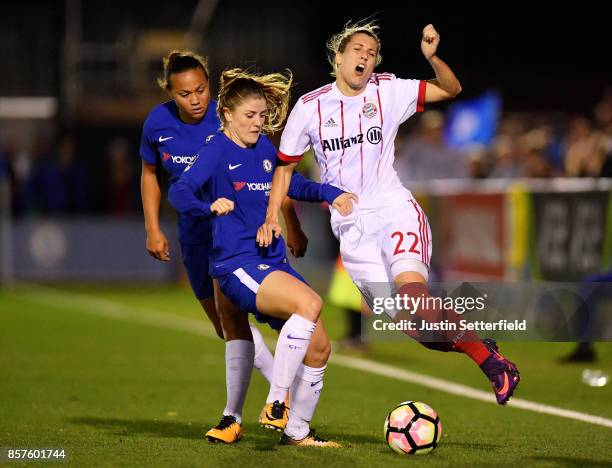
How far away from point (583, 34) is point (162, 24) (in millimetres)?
11026

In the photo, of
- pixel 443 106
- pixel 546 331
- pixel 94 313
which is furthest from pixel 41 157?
pixel 546 331

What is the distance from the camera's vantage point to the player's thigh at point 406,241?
22.3ft

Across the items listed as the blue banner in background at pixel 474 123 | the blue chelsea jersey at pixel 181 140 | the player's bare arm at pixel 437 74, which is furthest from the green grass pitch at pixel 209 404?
the blue banner in background at pixel 474 123

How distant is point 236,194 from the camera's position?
6547 mm

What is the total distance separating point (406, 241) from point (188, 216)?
49.6 inches

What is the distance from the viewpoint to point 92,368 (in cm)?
1047

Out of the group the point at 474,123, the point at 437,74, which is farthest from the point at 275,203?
the point at 474,123

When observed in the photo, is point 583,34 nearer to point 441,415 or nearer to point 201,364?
point 201,364

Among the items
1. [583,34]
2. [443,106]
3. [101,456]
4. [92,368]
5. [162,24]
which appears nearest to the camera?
[101,456]

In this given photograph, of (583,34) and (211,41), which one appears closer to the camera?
(583,34)

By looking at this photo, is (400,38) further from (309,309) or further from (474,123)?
(309,309)

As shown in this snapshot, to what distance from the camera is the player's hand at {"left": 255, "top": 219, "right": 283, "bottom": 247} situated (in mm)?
6375

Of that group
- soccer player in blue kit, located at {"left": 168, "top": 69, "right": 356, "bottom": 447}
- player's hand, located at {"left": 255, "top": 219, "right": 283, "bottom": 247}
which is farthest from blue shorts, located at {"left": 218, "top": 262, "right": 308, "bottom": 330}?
player's hand, located at {"left": 255, "top": 219, "right": 283, "bottom": 247}

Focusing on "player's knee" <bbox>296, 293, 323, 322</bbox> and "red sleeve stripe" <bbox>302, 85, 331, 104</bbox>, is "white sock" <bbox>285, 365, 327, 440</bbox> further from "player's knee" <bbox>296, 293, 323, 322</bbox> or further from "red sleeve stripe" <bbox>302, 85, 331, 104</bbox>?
"red sleeve stripe" <bbox>302, 85, 331, 104</bbox>
